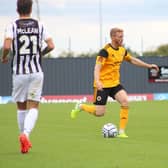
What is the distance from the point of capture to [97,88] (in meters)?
13.1

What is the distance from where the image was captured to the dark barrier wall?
127ft

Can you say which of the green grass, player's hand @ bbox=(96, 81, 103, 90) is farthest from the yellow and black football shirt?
the green grass

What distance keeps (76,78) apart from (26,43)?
29.6 m

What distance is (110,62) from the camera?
1341cm

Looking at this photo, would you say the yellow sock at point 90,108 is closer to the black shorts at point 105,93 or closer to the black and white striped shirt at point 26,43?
the black shorts at point 105,93

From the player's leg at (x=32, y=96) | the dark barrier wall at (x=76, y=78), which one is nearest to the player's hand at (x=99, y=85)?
the player's leg at (x=32, y=96)

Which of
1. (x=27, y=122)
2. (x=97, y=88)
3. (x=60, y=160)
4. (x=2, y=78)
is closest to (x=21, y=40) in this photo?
(x=27, y=122)

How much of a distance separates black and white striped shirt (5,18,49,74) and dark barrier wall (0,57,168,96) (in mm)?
28968

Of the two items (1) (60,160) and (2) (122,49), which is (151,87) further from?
(1) (60,160)

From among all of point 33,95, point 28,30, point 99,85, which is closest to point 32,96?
point 33,95

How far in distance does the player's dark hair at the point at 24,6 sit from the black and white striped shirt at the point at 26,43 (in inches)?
5.0

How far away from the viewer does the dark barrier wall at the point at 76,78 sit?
127 feet

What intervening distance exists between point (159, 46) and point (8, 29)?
73.6 meters

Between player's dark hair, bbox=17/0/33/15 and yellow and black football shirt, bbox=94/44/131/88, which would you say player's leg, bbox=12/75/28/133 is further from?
yellow and black football shirt, bbox=94/44/131/88
